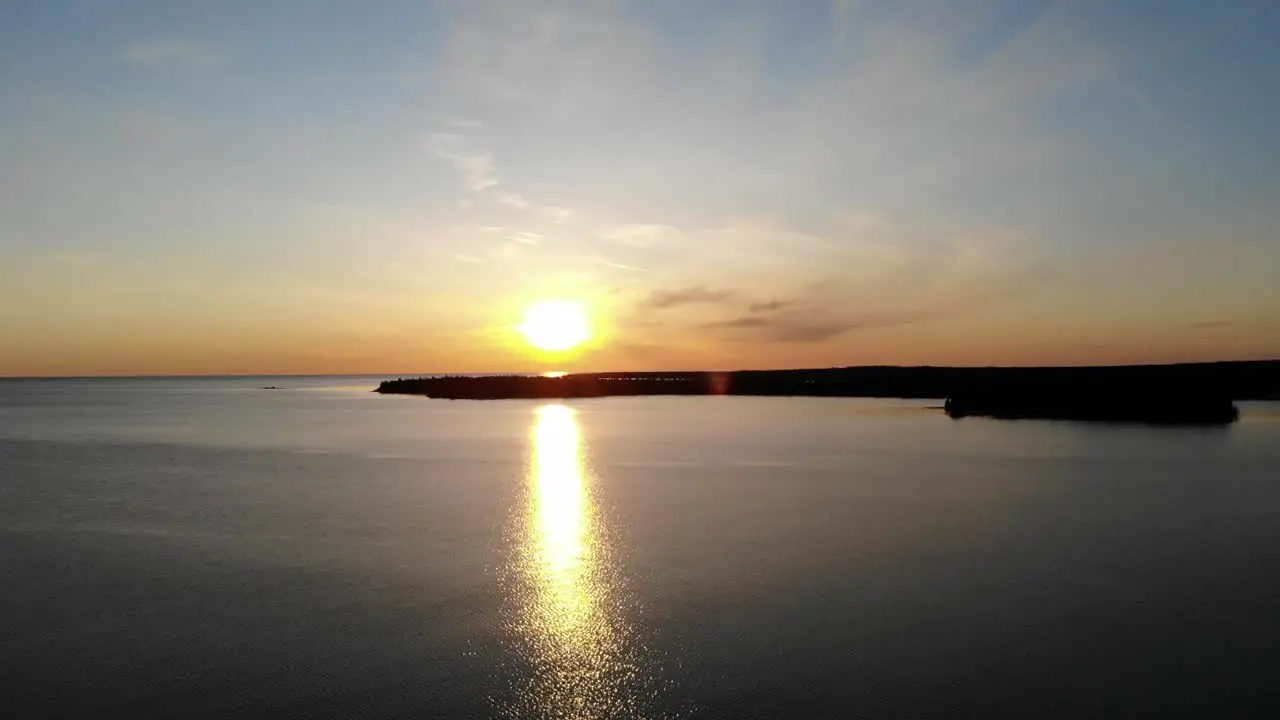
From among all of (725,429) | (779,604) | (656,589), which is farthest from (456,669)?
(725,429)

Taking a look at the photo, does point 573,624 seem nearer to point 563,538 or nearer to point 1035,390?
point 563,538

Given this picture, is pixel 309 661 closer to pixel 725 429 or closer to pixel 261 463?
pixel 261 463

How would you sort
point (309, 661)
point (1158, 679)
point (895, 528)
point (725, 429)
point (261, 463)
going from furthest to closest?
point (725, 429) < point (261, 463) < point (895, 528) < point (309, 661) < point (1158, 679)

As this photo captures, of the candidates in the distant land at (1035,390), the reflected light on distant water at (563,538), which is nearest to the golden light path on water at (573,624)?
the reflected light on distant water at (563,538)

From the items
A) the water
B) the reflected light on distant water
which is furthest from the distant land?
the reflected light on distant water

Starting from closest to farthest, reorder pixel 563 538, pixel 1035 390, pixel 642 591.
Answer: pixel 642 591 < pixel 563 538 < pixel 1035 390

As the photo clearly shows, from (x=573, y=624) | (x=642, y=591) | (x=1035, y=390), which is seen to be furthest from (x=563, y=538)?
(x=1035, y=390)

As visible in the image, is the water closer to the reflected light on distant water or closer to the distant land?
the reflected light on distant water
